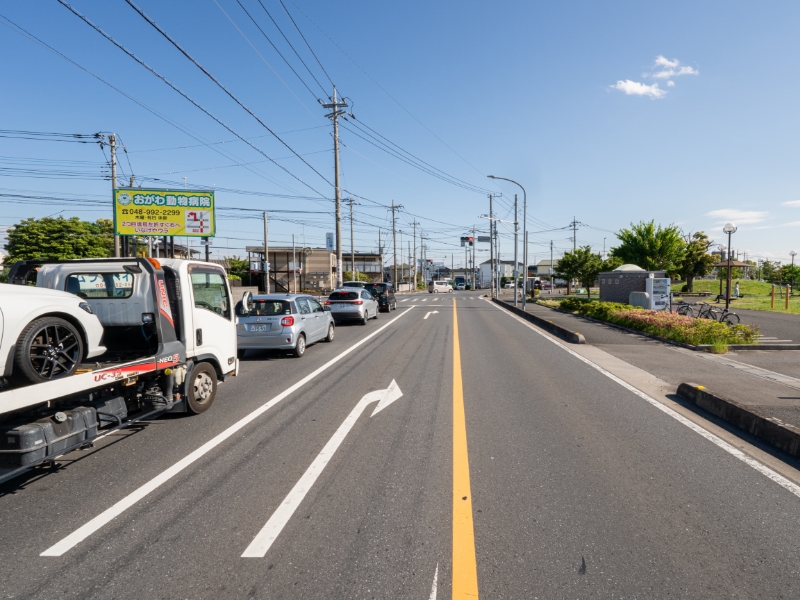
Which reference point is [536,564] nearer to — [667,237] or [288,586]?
[288,586]

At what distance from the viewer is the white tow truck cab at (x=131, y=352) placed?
14.1ft

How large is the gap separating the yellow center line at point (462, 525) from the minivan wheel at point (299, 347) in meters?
→ 6.23

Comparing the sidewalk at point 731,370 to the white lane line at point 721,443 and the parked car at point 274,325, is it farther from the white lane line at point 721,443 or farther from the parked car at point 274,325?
the parked car at point 274,325

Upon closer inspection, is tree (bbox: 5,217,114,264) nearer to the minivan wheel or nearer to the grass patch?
the minivan wheel

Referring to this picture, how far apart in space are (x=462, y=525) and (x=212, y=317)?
4.57 m

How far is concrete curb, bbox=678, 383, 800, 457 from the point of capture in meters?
5.21

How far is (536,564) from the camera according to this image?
10.4ft

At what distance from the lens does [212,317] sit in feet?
22.3

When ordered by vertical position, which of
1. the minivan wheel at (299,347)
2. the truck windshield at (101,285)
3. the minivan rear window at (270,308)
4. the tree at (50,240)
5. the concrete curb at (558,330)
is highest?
the tree at (50,240)

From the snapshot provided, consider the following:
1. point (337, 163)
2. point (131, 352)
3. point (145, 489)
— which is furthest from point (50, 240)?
point (145, 489)

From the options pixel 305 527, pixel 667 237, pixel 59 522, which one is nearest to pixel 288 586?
pixel 305 527

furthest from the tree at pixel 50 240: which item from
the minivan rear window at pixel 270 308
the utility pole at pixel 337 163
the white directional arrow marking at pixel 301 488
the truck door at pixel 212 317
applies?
the white directional arrow marking at pixel 301 488

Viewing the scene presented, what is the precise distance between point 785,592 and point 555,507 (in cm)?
147

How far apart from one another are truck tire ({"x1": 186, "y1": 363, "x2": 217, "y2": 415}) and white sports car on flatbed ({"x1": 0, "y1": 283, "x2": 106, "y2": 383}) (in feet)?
5.10
